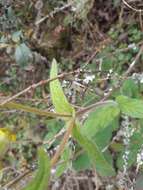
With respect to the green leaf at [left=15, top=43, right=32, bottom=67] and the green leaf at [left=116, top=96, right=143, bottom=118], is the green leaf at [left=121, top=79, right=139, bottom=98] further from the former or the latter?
the green leaf at [left=15, top=43, right=32, bottom=67]

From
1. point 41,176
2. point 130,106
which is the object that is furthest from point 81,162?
point 41,176

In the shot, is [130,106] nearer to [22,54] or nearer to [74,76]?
[74,76]

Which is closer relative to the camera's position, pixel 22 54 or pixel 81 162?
pixel 81 162

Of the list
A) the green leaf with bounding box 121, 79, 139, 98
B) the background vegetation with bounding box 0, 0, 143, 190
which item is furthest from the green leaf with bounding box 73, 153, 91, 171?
the green leaf with bounding box 121, 79, 139, 98

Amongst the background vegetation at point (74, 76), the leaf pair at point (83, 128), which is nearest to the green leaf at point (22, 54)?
the background vegetation at point (74, 76)

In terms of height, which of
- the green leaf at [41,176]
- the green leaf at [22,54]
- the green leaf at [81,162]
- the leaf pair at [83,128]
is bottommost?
the green leaf at [81,162]

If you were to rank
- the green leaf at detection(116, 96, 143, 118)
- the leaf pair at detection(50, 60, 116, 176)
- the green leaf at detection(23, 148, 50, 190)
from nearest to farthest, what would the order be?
the green leaf at detection(23, 148, 50, 190)
the leaf pair at detection(50, 60, 116, 176)
the green leaf at detection(116, 96, 143, 118)

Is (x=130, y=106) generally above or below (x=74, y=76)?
below

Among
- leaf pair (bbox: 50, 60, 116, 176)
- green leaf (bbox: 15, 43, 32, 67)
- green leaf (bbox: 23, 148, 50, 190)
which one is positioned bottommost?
green leaf (bbox: 23, 148, 50, 190)

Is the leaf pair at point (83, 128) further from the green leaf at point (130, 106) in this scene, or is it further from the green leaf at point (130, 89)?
the green leaf at point (130, 89)
